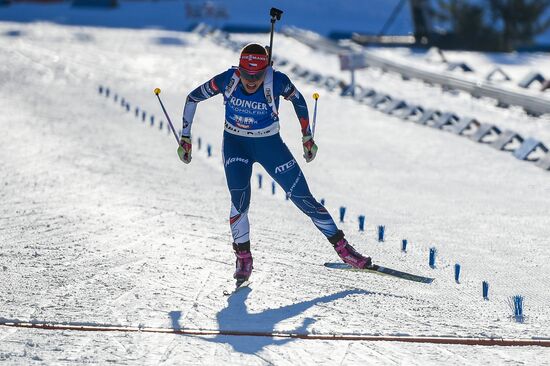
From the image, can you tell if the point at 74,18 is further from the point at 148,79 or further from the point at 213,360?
the point at 213,360

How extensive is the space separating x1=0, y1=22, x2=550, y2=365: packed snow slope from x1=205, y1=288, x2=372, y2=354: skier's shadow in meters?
0.02

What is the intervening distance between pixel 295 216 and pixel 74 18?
36788mm

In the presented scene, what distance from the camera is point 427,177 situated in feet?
57.2

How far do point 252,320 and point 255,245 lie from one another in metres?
2.70

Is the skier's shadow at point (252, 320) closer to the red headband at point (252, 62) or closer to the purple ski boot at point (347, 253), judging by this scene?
the purple ski boot at point (347, 253)

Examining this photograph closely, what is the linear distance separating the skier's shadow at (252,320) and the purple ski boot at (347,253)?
64cm

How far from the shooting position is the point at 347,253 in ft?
31.2

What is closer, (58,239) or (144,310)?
(144,310)

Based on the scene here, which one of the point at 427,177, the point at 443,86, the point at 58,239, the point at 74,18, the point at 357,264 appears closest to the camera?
the point at 357,264

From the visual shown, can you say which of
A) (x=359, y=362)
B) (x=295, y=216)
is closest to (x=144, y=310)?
(x=359, y=362)

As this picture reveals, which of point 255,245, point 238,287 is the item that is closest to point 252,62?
point 238,287

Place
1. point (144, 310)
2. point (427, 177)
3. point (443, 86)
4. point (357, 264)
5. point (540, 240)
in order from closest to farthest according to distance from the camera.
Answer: point (144, 310)
point (357, 264)
point (540, 240)
point (427, 177)
point (443, 86)

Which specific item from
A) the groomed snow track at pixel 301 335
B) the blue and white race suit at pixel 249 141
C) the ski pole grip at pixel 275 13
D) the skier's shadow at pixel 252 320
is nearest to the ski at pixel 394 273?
the skier's shadow at pixel 252 320

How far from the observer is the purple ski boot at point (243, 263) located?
29.7 ft
